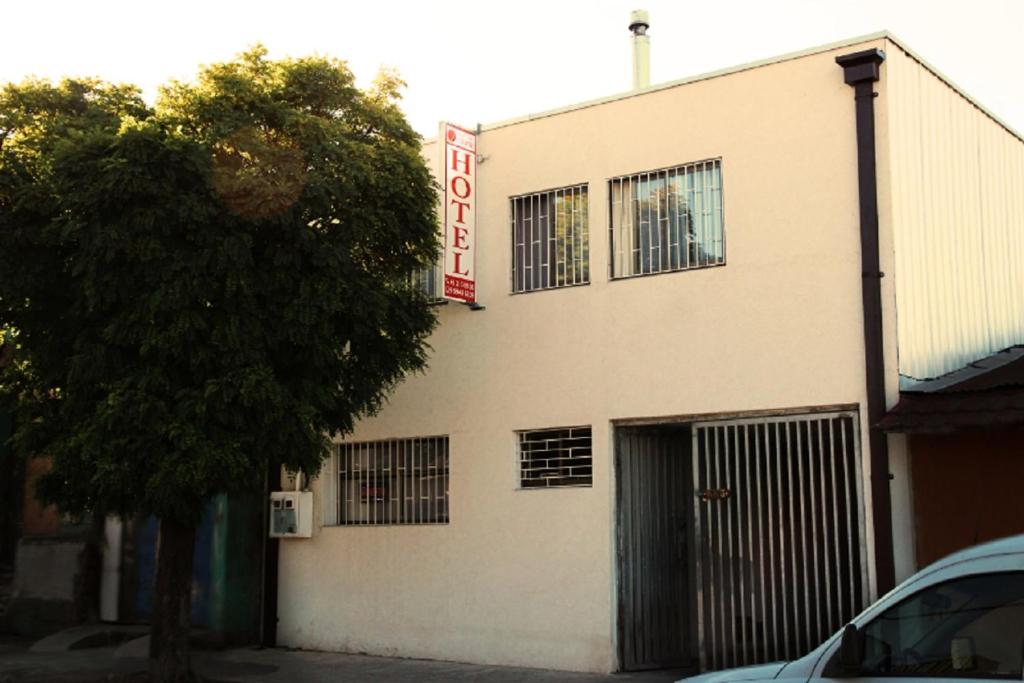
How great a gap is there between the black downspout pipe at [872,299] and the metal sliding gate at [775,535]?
239 millimetres

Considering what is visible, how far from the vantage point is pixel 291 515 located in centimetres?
1492

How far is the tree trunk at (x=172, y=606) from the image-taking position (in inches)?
455

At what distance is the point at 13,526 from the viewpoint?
19.3 m

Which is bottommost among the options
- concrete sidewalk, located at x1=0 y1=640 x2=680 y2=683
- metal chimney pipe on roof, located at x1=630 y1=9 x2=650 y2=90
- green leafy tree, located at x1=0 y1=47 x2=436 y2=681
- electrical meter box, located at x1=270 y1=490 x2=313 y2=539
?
concrete sidewalk, located at x1=0 y1=640 x2=680 y2=683

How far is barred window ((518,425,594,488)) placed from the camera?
42.2 ft

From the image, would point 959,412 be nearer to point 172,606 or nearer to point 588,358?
point 588,358

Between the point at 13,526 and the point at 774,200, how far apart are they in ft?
44.8

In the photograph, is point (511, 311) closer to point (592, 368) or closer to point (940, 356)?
point (592, 368)

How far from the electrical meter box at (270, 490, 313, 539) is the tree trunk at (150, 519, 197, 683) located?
10.0 feet

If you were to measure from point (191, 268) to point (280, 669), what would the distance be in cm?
501

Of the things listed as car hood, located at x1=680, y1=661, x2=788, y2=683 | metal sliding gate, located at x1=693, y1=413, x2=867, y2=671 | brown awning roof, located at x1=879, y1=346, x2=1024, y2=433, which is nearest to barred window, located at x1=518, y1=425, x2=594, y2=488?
metal sliding gate, located at x1=693, y1=413, x2=867, y2=671

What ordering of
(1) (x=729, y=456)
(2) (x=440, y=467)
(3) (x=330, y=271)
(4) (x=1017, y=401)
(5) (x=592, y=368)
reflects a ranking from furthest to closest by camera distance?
(2) (x=440, y=467) → (5) (x=592, y=368) → (1) (x=729, y=456) → (3) (x=330, y=271) → (4) (x=1017, y=401)

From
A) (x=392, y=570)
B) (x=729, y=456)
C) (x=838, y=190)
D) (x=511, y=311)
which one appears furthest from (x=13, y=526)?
(x=838, y=190)

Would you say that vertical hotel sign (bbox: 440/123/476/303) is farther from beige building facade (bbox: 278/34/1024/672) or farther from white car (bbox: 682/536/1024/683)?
white car (bbox: 682/536/1024/683)
